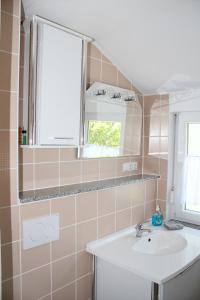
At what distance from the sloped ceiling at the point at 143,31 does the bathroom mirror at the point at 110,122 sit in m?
0.25

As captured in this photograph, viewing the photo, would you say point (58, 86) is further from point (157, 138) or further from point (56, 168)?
point (157, 138)

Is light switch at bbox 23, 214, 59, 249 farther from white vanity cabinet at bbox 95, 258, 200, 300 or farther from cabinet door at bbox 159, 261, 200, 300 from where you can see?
cabinet door at bbox 159, 261, 200, 300

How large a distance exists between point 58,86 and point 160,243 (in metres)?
1.32

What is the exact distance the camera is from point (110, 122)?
2.01 m

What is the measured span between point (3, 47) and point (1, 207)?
30.4 inches

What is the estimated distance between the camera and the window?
214 centimetres

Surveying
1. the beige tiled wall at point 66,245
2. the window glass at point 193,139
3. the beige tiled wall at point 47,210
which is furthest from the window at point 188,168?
the beige tiled wall at point 66,245

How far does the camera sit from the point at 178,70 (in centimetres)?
187

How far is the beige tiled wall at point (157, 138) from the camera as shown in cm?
223

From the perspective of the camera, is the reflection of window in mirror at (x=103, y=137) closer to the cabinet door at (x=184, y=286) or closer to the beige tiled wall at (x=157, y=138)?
the beige tiled wall at (x=157, y=138)

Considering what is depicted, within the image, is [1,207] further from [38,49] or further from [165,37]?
[165,37]

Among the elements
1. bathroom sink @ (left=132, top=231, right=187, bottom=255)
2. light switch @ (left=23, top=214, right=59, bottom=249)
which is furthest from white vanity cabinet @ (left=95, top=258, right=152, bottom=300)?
light switch @ (left=23, top=214, right=59, bottom=249)

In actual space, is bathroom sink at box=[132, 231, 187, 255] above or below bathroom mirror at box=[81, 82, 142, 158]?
below

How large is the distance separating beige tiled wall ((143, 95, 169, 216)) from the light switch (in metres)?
1.10
